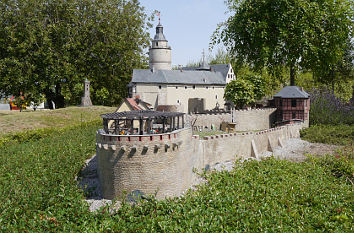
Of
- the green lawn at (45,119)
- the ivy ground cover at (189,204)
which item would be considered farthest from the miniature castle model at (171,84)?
the ivy ground cover at (189,204)

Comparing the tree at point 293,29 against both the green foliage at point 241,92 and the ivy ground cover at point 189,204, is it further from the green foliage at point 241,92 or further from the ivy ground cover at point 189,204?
the ivy ground cover at point 189,204

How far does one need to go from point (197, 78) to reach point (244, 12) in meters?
13.6

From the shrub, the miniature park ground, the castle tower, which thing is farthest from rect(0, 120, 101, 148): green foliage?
the shrub

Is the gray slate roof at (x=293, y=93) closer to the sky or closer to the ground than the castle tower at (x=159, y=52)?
closer to the ground

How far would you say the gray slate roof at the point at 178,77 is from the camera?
42.9 m

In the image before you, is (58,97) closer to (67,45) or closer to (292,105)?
(67,45)

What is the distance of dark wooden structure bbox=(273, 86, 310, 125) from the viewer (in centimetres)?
3428

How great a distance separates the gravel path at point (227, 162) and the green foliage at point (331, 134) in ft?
3.27

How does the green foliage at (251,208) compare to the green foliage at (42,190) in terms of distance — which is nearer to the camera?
the green foliage at (42,190)

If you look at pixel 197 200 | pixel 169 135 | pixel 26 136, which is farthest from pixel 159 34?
pixel 197 200

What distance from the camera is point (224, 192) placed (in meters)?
15.0

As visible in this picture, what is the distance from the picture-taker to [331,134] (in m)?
30.3

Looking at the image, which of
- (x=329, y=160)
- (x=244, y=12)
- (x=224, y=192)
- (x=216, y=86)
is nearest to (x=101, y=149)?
(x=224, y=192)

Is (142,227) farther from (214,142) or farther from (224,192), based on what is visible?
→ (214,142)
